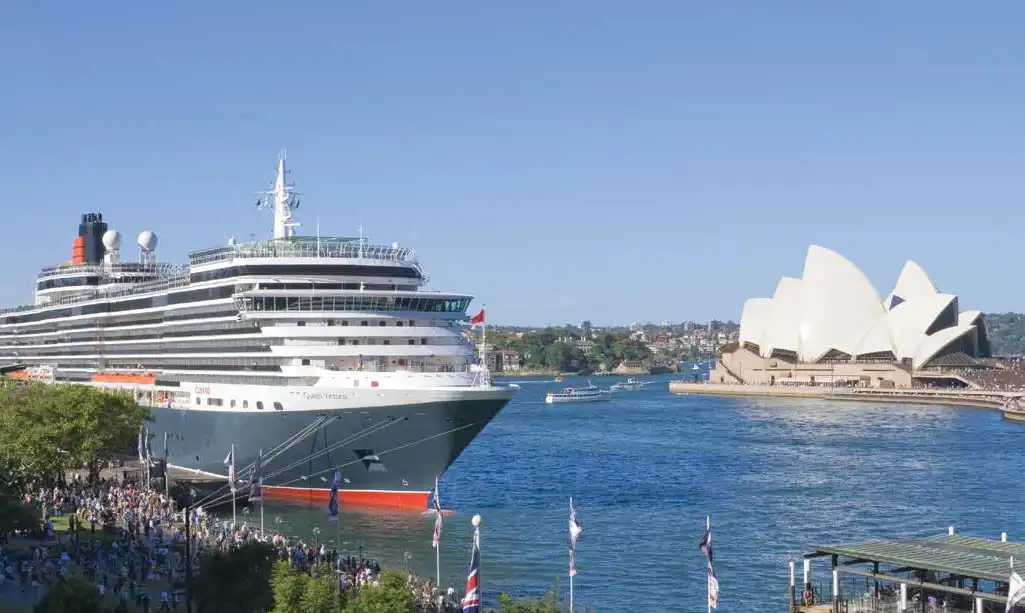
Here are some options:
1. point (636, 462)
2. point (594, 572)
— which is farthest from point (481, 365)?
point (636, 462)

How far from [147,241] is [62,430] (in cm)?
2428

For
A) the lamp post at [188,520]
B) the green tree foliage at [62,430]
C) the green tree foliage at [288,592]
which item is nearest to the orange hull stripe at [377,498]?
the lamp post at [188,520]

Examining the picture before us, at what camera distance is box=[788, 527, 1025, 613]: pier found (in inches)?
757

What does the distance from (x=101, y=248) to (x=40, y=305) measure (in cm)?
503

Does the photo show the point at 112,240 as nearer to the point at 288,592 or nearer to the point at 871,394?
the point at 288,592

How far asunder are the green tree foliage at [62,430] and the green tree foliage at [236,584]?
17239 millimetres

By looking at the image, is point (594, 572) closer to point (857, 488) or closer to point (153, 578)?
point (153, 578)

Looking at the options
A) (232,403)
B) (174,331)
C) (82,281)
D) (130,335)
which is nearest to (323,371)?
(232,403)

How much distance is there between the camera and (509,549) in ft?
109

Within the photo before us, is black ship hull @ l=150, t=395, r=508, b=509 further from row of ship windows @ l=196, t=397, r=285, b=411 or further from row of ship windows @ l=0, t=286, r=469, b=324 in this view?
row of ship windows @ l=0, t=286, r=469, b=324

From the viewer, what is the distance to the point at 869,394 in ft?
371

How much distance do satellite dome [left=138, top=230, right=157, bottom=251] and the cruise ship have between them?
17006mm

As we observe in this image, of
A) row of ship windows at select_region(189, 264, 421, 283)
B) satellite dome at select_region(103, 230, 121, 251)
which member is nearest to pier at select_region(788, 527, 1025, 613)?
row of ship windows at select_region(189, 264, 421, 283)

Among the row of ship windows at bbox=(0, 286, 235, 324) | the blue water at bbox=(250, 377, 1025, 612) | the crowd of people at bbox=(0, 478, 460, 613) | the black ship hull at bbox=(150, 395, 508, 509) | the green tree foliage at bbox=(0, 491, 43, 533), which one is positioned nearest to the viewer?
the crowd of people at bbox=(0, 478, 460, 613)
